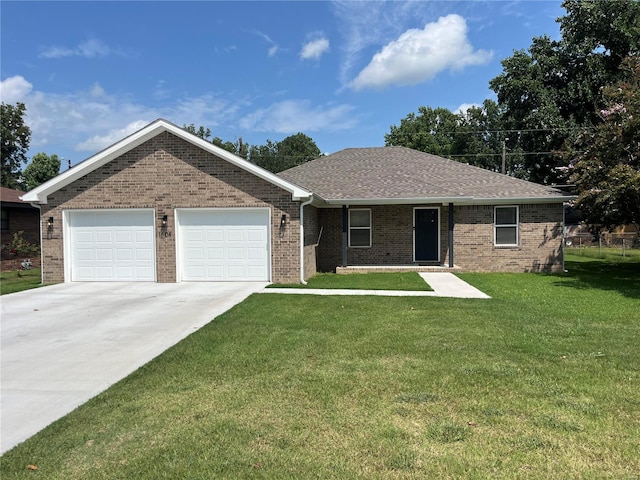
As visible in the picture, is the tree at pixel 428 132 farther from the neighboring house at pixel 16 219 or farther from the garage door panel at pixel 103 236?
the garage door panel at pixel 103 236

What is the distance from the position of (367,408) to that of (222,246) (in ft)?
32.8

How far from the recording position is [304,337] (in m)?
6.75

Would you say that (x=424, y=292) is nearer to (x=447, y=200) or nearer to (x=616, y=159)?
(x=447, y=200)

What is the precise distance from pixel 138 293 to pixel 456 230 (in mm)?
10912

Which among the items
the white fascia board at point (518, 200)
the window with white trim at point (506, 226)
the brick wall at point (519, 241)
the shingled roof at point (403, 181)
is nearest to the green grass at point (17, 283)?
the shingled roof at point (403, 181)

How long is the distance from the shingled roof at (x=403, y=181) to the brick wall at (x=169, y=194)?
2.43 m

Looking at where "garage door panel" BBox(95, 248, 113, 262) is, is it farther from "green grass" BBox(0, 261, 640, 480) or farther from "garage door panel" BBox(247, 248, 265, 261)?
"green grass" BBox(0, 261, 640, 480)

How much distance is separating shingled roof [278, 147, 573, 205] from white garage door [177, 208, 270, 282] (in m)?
2.83

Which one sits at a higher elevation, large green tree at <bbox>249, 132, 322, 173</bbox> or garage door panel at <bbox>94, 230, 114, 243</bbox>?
large green tree at <bbox>249, 132, 322, 173</bbox>

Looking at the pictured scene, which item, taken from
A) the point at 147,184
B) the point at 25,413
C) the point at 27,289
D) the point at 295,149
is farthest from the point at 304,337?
the point at 295,149

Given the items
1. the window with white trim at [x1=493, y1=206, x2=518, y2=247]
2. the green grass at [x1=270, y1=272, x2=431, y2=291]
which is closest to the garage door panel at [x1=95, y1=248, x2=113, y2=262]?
the green grass at [x1=270, y1=272, x2=431, y2=291]

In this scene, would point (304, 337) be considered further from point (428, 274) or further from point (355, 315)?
point (428, 274)

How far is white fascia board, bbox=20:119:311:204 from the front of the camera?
1290cm

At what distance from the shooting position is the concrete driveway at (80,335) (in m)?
4.58
